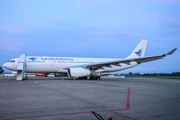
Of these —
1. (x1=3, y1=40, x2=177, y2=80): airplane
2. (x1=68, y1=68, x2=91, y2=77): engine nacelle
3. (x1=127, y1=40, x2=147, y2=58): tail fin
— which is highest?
(x1=127, y1=40, x2=147, y2=58): tail fin

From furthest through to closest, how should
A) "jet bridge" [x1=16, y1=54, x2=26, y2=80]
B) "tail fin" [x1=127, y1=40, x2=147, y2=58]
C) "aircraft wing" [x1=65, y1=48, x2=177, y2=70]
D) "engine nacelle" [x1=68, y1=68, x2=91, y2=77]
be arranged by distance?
"tail fin" [x1=127, y1=40, x2=147, y2=58], "engine nacelle" [x1=68, y1=68, x2=91, y2=77], "jet bridge" [x1=16, y1=54, x2=26, y2=80], "aircraft wing" [x1=65, y1=48, x2=177, y2=70]

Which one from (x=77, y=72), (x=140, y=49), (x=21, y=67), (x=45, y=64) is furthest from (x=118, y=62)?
(x=21, y=67)

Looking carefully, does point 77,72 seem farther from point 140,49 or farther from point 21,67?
point 140,49

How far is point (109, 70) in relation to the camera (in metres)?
28.3

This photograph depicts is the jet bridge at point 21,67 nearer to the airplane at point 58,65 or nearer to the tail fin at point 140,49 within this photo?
the airplane at point 58,65

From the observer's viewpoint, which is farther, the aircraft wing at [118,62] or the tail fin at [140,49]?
the tail fin at [140,49]

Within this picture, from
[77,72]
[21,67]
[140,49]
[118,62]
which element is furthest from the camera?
[140,49]

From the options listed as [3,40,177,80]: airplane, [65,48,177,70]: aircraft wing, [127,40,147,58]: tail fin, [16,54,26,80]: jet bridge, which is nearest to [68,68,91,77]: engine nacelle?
[3,40,177,80]: airplane

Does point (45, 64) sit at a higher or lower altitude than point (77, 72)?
higher

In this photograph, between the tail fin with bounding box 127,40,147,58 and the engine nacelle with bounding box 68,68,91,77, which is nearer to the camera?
the engine nacelle with bounding box 68,68,91,77

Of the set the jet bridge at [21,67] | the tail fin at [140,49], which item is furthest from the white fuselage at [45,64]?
the tail fin at [140,49]

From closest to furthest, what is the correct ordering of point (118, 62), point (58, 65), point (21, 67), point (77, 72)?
point (118, 62)
point (21, 67)
point (77, 72)
point (58, 65)

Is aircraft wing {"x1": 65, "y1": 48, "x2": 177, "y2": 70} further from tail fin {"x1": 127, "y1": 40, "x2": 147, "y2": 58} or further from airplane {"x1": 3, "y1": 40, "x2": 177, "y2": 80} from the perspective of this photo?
tail fin {"x1": 127, "y1": 40, "x2": 147, "y2": 58}

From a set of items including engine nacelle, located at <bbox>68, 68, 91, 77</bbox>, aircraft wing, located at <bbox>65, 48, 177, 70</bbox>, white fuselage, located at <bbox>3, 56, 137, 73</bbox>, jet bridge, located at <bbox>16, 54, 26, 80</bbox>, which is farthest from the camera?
white fuselage, located at <bbox>3, 56, 137, 73</bbox>
